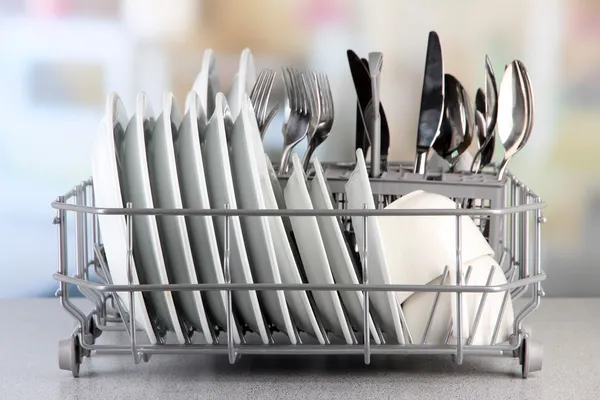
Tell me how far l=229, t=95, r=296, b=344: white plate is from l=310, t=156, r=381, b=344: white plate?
54 millimetres

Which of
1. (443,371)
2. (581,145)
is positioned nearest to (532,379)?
(443,371)

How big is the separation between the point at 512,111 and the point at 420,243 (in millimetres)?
224

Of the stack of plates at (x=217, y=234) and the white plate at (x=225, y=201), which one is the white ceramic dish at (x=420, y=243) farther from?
the white plate at (x=225, y=201)

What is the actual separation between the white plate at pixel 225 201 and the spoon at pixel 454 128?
31cm

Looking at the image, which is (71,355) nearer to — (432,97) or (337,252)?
(337,252)

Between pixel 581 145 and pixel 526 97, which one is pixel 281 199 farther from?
pixel 581 145

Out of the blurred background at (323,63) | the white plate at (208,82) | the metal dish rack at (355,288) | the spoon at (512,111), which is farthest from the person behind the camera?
the blurred background at (323,63)

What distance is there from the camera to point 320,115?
102cm

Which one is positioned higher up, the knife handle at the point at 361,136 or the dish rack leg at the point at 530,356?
the knife handle at the point at 361,136

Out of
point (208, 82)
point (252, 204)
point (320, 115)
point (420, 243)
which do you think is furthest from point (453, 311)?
point (208, 82)

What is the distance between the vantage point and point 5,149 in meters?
1.21

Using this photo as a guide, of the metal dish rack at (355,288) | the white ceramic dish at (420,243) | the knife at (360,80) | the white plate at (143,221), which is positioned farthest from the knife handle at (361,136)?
the white plate at (143,221)

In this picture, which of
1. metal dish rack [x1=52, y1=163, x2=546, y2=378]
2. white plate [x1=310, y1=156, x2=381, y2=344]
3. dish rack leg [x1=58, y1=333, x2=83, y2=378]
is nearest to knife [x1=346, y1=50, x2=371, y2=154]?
metal dish rack [x1=52, y1=163, x2=546, y2=378]

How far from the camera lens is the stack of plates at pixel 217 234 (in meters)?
0.77
